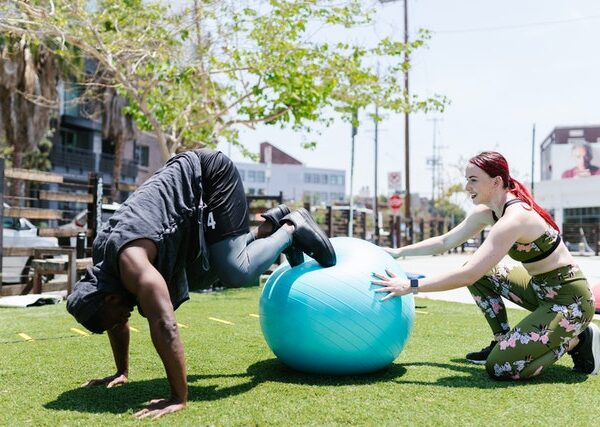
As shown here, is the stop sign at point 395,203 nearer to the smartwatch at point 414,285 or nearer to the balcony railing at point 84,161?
the smartwatch at point 414,285

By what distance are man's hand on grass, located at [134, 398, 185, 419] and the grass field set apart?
0.04m

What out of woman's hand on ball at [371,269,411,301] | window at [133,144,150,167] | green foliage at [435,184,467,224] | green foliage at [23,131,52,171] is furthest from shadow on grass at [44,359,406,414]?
green foliage at [435,184,467,224]

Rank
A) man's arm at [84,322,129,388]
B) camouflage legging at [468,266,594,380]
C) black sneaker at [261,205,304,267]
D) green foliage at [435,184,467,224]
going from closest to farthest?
man's arm at [84,322,129,388] < camouflage legging at [468,266,594,380] < black sneaker at [261,205,304,267] < green foliage at [435,184,467,224]

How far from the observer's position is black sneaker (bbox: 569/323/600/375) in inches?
175

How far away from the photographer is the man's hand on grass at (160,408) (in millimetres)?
3348

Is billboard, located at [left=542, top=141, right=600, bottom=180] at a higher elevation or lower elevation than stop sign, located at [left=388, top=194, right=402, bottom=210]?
higher

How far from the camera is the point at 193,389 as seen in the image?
4.00m

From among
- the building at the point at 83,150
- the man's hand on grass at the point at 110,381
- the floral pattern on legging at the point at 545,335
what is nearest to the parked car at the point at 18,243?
the man's hand on grass at the point at 110,381

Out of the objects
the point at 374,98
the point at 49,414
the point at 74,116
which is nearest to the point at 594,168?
the point at 74,116

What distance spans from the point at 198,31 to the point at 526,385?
9162 mm

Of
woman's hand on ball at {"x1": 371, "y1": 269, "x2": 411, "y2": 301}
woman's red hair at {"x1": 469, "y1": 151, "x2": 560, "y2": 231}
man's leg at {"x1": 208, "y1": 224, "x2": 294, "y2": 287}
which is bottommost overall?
woman's hand on ball at {"x1": 371, "y1": 269, "x2": 411, "y2": 301}

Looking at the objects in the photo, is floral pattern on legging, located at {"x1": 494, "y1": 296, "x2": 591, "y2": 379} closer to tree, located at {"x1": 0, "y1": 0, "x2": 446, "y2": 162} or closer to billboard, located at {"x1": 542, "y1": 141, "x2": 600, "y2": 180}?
tree, located at {"x1": 0, "y1": 0, "x2": 446, "y2": 162}

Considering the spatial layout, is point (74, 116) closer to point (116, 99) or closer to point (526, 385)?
point (116, 99)

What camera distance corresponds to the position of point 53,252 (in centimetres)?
1011
